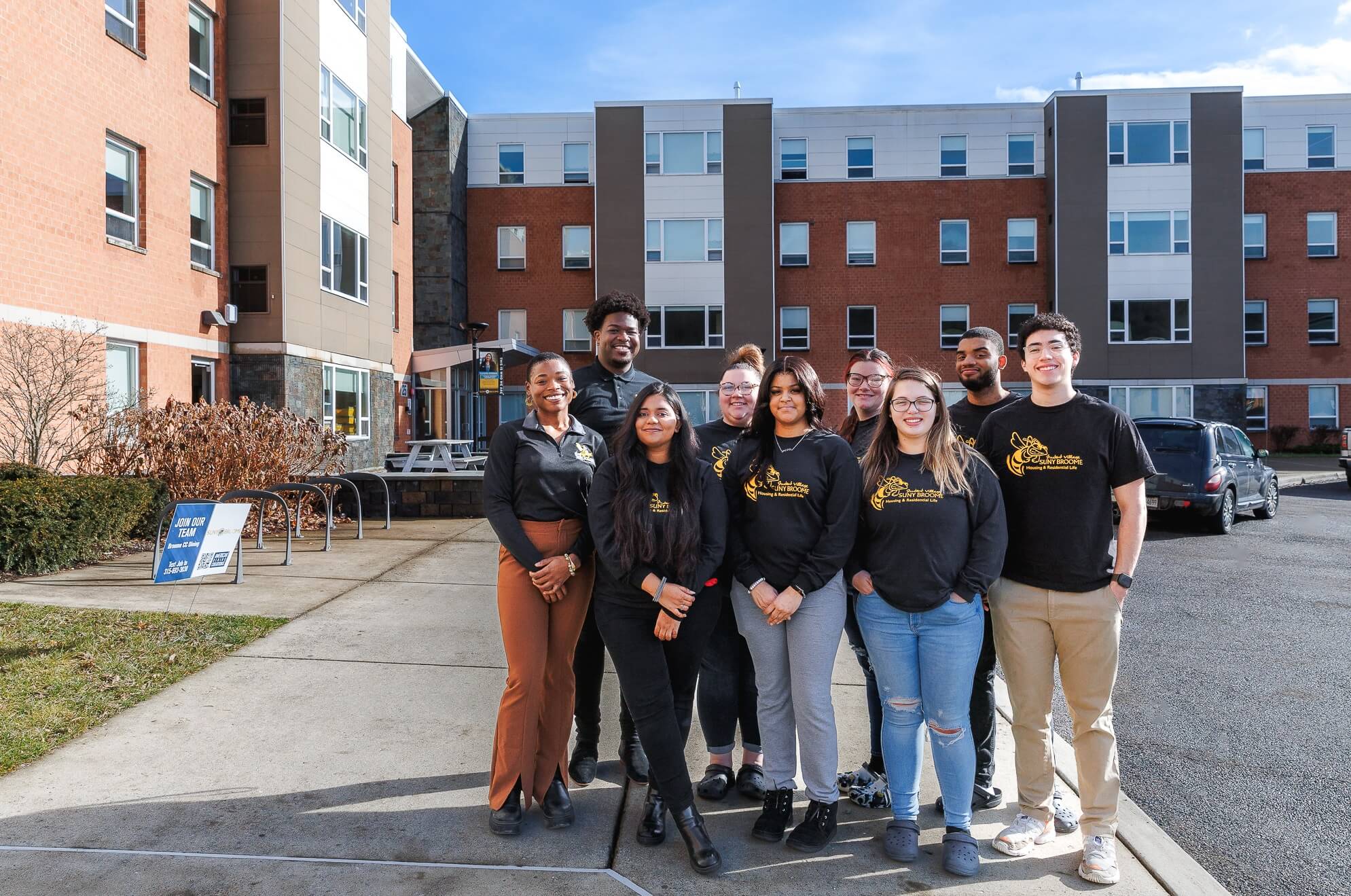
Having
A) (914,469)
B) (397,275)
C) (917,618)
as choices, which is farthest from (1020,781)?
(397,275)

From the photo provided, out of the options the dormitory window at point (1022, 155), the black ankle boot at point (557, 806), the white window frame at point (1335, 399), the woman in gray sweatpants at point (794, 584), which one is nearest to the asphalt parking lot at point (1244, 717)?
the woman in gray sweatpants at point (794, 584)

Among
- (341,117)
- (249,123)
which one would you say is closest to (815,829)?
(249,123)

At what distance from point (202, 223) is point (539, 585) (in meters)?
16.5

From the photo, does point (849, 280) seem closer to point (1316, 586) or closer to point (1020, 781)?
point (1316, 586)

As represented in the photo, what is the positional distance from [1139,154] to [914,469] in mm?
34028

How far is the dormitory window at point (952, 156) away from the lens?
3319 centimetres

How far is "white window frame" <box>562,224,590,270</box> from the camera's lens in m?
33.5

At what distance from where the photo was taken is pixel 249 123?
1778cm

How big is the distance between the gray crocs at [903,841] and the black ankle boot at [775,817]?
1.28 feet

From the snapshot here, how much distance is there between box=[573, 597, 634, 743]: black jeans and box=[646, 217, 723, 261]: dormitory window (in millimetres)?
29346

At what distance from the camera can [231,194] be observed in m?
17.8

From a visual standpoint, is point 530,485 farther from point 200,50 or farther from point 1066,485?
point 200,50

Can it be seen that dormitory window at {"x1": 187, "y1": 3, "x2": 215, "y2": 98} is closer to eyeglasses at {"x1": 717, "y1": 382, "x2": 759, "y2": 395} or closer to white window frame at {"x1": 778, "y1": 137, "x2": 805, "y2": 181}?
eyeglasses at {"x1": 717, "y1": 382, "x2": 759, "y2": 395}

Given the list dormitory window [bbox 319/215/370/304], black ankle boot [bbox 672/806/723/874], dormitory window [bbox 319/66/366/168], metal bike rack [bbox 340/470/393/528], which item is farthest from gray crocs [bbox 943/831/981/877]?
dormitory window [bbox 319/66/366/168]
